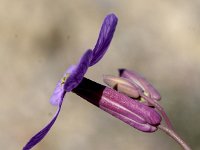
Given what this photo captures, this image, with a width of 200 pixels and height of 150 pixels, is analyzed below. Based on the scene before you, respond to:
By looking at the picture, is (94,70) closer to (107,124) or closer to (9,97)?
(107,124)

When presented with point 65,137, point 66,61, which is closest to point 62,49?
point 66,61

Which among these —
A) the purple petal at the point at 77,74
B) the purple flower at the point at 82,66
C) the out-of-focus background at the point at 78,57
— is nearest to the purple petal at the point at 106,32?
the purple flower at the point at 82,66

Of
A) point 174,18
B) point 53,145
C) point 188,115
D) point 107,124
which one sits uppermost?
point 174,18

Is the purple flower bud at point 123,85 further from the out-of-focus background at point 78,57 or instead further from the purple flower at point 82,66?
the out-of-focus background at point 78,57

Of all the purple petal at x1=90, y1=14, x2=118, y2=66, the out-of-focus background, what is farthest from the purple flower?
the out-of-focus background

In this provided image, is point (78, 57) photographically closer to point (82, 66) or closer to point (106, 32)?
point (106, 32)

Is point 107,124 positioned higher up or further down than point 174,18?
further down

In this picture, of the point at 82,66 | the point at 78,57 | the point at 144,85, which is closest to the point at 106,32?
the point at 82,66
